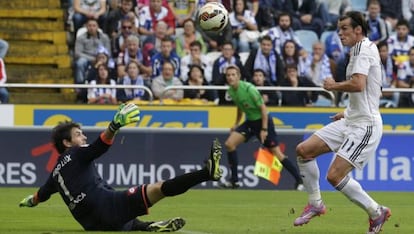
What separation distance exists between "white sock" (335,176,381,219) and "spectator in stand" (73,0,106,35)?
43.0 ft

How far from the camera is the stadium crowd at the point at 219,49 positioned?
23.2 m

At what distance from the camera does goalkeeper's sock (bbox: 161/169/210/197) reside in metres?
11.5

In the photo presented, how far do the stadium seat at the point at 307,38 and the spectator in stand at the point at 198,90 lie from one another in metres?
2.81

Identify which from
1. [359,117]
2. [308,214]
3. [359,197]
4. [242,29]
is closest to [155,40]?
[242,29]

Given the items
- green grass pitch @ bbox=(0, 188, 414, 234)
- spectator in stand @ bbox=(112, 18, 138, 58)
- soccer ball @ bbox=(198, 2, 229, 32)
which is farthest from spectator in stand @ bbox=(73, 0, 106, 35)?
soccer ball @ bbox=(198, 2, 229, 32)

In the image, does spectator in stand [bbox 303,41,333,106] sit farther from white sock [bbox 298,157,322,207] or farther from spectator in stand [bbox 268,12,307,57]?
white sock [bbox 298,157,322,207]

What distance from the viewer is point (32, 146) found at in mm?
20641

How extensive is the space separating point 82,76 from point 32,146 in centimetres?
353

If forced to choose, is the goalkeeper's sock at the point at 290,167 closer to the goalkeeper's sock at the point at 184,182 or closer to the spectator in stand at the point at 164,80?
the spectator in stand at the point at 164,80

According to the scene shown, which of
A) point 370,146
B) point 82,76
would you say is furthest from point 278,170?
point 370,146

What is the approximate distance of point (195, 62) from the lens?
24016mm

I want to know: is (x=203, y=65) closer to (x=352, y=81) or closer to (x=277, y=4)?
(x=277, y=4)

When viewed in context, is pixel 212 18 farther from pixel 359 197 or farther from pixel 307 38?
pixel 307 38

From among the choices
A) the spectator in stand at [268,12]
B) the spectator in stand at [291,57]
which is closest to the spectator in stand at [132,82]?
the spectator in stand at [291,57]
